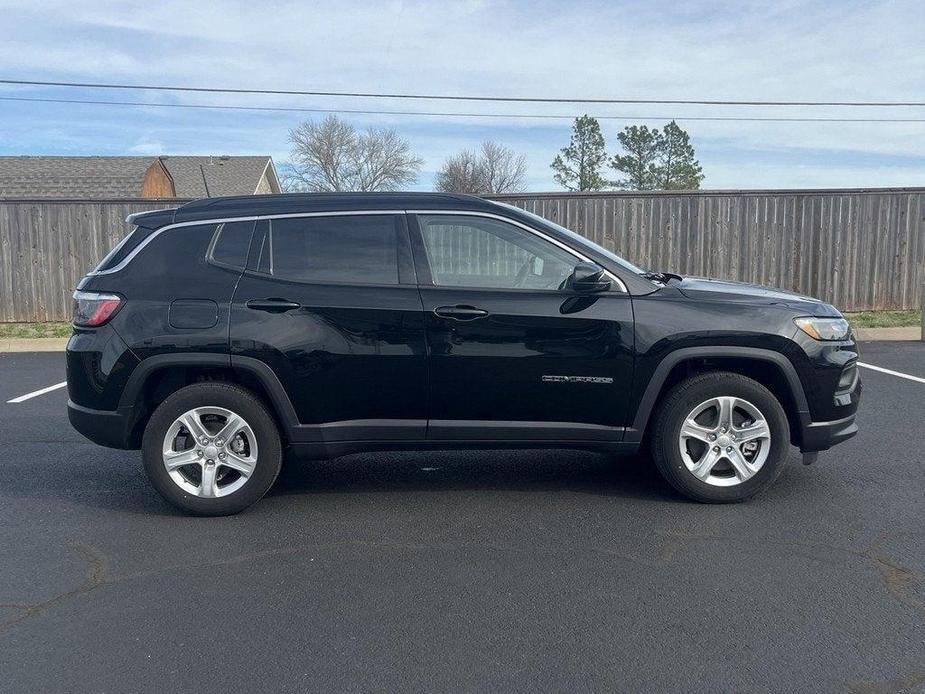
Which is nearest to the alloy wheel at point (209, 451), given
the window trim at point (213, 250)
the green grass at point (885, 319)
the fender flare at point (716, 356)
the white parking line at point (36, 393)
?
the window trim at point (213, 250)

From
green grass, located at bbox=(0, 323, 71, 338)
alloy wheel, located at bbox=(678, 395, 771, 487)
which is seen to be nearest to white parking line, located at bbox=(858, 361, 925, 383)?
alloy wheel, located at bbox=(678, 395, 771, 487)

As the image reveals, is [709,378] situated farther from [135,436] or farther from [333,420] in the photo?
[135,436]

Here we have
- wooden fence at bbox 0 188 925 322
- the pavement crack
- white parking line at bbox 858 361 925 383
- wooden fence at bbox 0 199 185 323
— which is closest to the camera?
the pavement crack

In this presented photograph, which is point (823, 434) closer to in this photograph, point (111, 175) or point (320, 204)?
point (320, 204)

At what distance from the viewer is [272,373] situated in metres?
4.77

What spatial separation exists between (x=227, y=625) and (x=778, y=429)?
3.23m

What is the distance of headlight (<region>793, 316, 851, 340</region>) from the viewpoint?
4.84 metres

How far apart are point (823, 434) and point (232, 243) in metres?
3.69

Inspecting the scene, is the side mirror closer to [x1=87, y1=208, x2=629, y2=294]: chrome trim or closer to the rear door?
[x1=87, y1=208, x2=629, y2=294]: chrome trim

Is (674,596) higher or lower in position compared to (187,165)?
lower

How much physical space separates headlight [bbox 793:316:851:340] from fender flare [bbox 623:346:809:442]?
221 mm

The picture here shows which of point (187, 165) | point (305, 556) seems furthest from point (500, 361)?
point (187, 165)

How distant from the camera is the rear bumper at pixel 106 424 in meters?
4.85

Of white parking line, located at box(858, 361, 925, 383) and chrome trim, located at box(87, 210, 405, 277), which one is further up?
chrome trim, located at box(87, 210, 405, 277)
